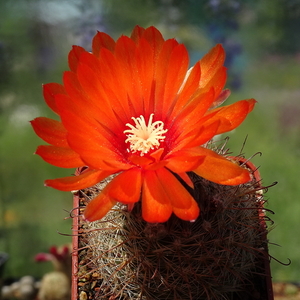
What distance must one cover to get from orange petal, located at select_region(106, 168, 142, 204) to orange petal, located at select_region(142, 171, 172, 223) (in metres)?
0.01

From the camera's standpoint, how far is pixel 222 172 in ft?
1.55

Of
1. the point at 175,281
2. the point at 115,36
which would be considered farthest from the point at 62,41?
the point at 175,281

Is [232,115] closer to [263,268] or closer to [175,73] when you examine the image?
[175,73]

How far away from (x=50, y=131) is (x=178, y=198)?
0.58 feet

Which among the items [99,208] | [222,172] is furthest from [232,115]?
[99,208]

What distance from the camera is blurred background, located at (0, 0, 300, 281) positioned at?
1546mm

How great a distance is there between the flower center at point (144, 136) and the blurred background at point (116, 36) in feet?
3.28

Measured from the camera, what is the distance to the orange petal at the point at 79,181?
47cm

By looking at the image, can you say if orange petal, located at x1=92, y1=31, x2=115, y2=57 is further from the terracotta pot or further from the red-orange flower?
the terracotta pot

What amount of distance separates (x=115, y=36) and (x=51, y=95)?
42.1 inches

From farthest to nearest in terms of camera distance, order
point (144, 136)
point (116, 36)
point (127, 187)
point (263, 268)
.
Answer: point (116, 36) < point (263, 268) < point (144, 136) < point (127, 187)

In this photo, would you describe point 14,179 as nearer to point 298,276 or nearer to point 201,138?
point 298,276

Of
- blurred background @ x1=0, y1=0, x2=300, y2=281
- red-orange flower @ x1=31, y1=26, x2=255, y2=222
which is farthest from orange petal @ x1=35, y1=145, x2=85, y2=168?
blurred background @ x1=0, y1=0, x2=300, y2=281

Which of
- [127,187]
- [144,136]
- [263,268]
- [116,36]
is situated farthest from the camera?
[116,36]
